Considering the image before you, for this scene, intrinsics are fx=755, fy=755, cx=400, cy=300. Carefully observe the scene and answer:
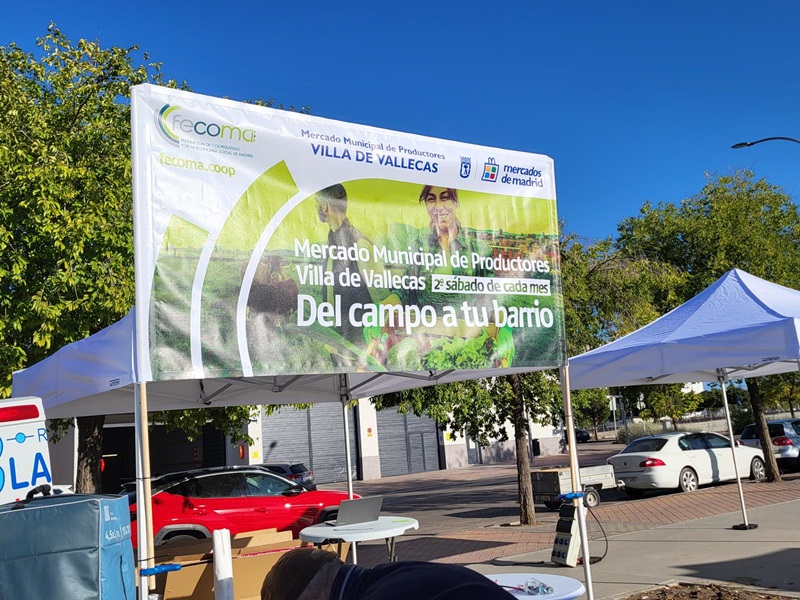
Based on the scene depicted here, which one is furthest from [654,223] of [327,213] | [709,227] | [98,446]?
[327,213]

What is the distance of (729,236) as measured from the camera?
2069 centimetres

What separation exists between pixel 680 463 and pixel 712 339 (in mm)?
11824

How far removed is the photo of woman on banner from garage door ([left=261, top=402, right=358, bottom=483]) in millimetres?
26579

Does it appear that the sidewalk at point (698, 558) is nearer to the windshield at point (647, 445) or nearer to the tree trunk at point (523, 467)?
the tree trunk at point (523, 467)

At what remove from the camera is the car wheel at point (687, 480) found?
60.7 feet

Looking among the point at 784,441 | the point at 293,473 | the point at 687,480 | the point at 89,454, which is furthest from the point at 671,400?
the point at 89,454

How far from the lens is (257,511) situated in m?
13.5

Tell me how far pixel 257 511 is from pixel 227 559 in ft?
29.6

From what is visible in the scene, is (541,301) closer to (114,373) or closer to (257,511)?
(114,373)

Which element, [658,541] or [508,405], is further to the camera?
[508,405]

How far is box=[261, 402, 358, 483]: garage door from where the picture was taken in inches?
1310

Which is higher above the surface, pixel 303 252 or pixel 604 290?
pixel 604 290

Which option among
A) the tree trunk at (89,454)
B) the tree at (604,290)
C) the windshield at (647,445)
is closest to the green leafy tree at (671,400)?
the windshield at (647,445)

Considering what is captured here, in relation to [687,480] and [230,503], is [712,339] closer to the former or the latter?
[230,503]
